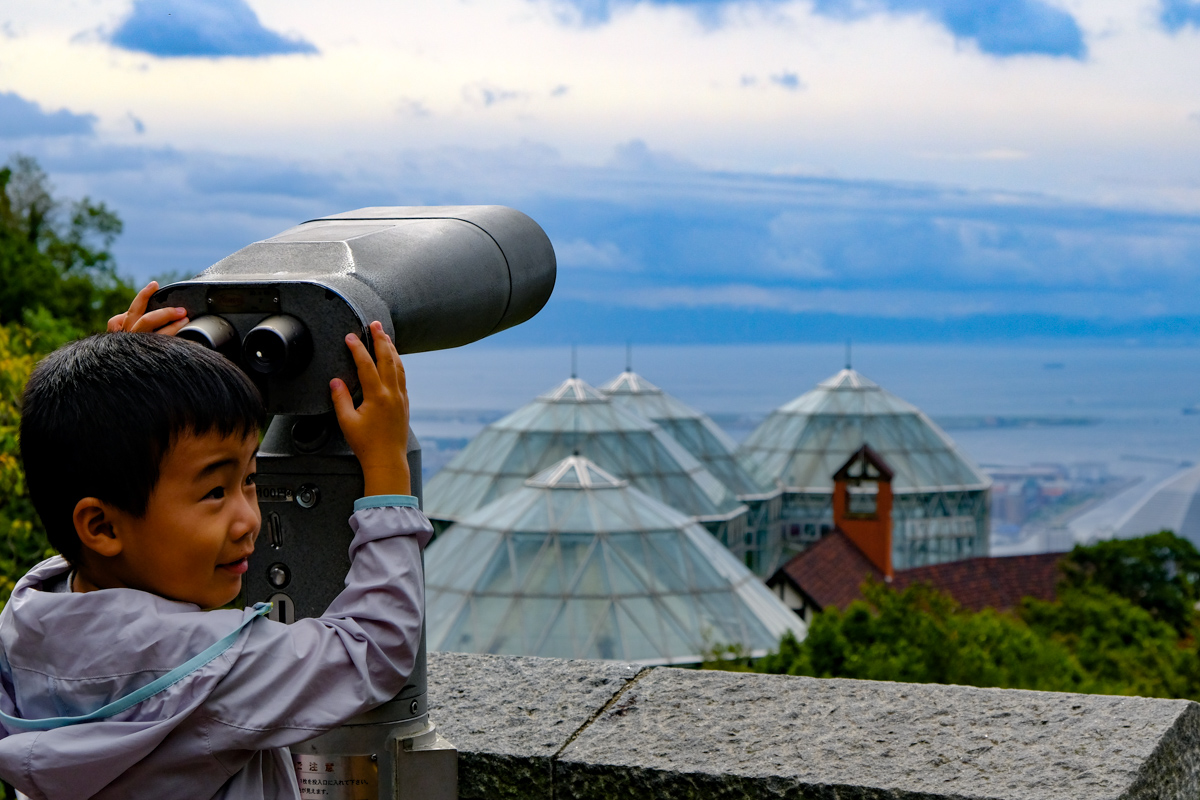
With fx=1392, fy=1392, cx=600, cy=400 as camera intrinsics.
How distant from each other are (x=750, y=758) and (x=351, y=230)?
1.38m

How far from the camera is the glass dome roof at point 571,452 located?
131 ft

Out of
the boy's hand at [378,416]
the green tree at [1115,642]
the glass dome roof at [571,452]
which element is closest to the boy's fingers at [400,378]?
the boy's hand at [378,416]

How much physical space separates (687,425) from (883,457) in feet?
28.8

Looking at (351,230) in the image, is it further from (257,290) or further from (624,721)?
(624,721)

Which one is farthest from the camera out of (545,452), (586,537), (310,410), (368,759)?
(545,452)

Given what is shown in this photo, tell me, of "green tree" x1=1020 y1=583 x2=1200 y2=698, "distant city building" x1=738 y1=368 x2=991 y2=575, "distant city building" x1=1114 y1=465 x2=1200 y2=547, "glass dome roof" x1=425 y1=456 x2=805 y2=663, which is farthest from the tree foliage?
"distant city building" x1=1114 y1=465 x2=1200 y2=547

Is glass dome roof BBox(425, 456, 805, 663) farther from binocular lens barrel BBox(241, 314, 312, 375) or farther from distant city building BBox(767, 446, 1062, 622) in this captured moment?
binocular lens barrel BBox(241, 314, 312, 375)

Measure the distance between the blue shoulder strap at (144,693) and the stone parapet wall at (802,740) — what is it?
3.89ft

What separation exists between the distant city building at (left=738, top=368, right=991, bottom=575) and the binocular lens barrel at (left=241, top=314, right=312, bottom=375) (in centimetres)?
4708

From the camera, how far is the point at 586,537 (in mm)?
27906

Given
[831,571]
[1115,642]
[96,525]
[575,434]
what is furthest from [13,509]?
[831,571]

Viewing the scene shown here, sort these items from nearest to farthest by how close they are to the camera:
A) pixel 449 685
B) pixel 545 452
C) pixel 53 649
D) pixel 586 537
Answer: pixel 53 649 < pixel 449 685 < pixel 586 537 < pixel 545 452

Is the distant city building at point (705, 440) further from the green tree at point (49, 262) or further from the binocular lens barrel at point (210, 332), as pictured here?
the binocular lens barrel at point (210, 332)

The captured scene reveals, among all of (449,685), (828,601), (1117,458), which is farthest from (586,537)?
(1117,458)
